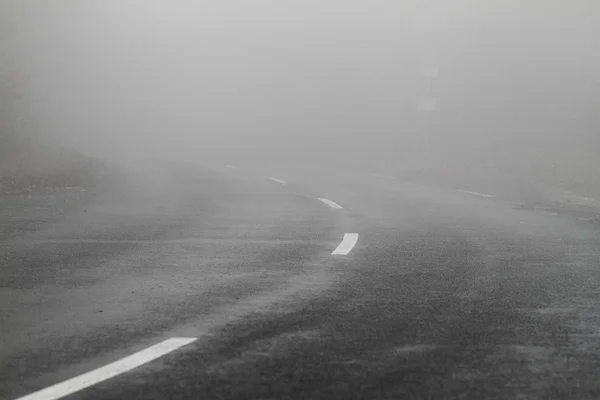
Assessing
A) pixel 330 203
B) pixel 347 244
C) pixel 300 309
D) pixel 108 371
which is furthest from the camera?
pixel 330 203

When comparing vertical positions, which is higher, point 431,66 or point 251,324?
point 431,66

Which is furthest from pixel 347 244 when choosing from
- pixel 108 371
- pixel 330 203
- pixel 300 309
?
pixel 330 203

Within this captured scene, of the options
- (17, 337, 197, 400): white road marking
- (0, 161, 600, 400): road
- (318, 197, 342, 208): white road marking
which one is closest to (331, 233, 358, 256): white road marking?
(0, 161, 600, 400): road

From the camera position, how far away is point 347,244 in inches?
456

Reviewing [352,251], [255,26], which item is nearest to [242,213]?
[352,251]

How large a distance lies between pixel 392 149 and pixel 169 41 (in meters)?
38.4

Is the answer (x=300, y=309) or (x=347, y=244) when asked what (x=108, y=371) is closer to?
(x=300, y=309)

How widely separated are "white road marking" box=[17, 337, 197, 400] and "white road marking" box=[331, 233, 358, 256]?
5020 mm

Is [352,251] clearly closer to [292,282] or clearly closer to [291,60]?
[292,282]

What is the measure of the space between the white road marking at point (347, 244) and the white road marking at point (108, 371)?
5020 mm

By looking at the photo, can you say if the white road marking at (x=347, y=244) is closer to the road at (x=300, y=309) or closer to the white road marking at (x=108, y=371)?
the road at (x=300, y=309)

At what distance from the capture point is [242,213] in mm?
16250

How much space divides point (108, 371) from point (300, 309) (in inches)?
87.8

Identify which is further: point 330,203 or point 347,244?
point 330,203
